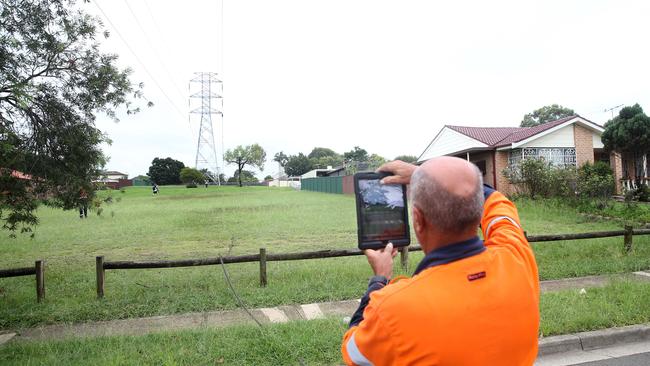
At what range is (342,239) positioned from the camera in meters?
12.3

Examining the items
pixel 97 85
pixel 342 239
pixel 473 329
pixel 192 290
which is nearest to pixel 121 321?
pixel 192 290

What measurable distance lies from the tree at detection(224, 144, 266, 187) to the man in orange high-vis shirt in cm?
9270

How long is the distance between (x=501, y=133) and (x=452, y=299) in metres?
26.7

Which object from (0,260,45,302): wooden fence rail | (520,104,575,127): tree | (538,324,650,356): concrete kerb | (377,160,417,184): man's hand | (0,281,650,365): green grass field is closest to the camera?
(377,160,417,184): man's hand

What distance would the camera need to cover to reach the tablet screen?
1.92 m

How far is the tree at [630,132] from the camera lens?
17.4m

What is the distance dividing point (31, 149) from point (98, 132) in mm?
1007

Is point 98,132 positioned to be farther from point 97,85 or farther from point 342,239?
point 342,239

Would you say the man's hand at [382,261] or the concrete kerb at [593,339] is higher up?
the man's hand at [382,261]

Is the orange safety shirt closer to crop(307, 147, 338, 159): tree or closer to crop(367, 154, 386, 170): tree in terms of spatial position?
crop(367, 154, 386, 170): tree

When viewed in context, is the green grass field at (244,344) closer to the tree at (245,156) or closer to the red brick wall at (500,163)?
the red brick wall at (500,163)

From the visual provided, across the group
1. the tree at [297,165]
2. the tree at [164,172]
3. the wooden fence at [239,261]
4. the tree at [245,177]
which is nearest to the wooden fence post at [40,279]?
the wooden fence at [239,261]

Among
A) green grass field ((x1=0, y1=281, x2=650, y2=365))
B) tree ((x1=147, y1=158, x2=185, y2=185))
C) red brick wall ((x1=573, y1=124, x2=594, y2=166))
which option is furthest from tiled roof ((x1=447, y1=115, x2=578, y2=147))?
tree ((x1=147, y1=158, x2=185, y2=185))

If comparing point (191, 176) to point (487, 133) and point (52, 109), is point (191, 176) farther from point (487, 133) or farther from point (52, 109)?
point (52, 109)
